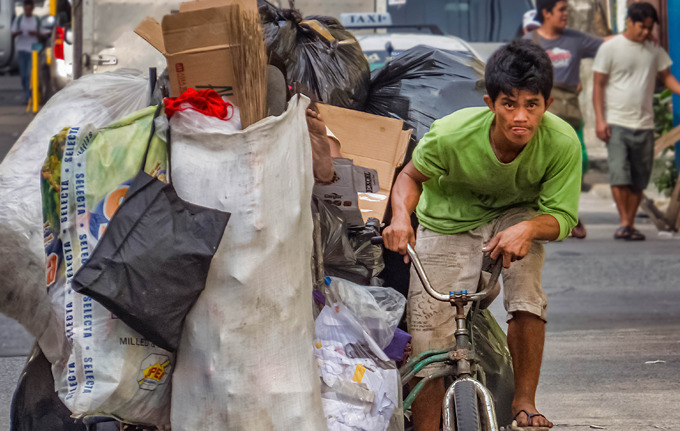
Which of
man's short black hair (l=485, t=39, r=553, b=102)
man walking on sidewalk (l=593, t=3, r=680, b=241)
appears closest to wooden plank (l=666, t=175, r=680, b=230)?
man walking on sidewalk (l=593, t=3, r=680, b=241)

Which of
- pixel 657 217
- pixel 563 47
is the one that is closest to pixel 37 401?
pixel 563 47

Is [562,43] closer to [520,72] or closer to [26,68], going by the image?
[520,72]

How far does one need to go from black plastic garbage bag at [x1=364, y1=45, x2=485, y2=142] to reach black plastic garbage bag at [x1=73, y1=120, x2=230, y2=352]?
5.48 feet

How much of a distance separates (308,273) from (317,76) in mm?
1346

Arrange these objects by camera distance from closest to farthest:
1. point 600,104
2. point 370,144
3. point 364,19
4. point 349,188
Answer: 1. point 349,188
2. point 370,144
3. point 364,19
4. point 600,104

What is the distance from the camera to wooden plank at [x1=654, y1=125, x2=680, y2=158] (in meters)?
10.1

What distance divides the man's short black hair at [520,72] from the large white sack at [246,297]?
78 centimetres

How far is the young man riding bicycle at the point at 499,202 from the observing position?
11.2 ft

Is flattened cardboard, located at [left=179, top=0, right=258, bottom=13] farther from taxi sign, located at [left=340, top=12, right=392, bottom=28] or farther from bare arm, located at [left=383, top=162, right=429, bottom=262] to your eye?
taxi sign, located at [left=340, top=12, right=392, bottom=28]

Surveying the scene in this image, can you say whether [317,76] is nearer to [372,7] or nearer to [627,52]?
[372,7]

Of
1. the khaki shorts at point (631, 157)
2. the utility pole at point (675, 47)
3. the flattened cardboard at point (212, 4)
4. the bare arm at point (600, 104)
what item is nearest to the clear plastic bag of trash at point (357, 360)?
the flattened cardboard at point (212, 4)

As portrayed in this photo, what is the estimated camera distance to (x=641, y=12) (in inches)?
377

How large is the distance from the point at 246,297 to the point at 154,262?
0.89 ft

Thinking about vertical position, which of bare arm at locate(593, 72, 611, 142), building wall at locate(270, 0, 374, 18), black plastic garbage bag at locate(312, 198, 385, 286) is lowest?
bare arm at locate(593, 72, 611, 142)
